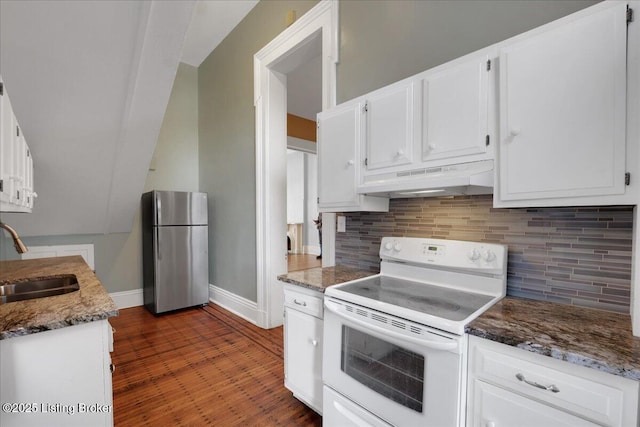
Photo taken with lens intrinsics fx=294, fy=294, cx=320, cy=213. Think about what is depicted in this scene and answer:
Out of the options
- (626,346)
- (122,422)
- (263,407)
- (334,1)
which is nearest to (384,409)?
(626,346)

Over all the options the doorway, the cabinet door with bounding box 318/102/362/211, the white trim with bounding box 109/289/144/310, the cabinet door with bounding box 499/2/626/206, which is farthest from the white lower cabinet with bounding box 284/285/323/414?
the doorway

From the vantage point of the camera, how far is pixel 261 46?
3170 millimetres

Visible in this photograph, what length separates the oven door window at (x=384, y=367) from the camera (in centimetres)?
117

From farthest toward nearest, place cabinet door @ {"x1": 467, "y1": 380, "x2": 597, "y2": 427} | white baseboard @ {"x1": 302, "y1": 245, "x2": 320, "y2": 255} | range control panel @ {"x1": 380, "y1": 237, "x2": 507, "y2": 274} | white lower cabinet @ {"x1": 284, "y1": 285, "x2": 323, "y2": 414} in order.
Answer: white baseboard @ {"x1": 302, "y1": 245, "x2": 320, "y2": 255} < white lower cabinet @ {"x1": 284, "y1": 285, "x2": 323, "y2": 414} < range control panel @ {"x1": 380, "y1": 237, "x2": 507, "y2": 274} < cabinet door @ {"x1": 467, "y1": 380, "x2": 597, "y2": 427}

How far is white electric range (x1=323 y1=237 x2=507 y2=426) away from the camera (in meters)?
1.08

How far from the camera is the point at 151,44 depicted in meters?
1.89

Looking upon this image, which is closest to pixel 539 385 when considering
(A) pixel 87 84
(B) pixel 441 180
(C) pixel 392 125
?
(B) pixel 441 180

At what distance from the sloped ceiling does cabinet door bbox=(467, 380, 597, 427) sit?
95.4 inches

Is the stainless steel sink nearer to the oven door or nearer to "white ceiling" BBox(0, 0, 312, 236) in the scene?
"white ceiling" BBox(0, 0, 312, 236)

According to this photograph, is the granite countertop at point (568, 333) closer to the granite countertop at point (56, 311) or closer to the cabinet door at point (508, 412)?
the cabinet door at point (508, 412)

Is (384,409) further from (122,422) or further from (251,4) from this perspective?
(251,4)

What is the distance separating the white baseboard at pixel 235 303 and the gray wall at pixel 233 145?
67mm

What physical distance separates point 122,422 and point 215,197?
2.73 metres

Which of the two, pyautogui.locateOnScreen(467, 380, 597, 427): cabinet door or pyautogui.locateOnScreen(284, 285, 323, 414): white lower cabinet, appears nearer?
pyautogui.locateOnScreen(467, 380, 597, 427): cabinet door
